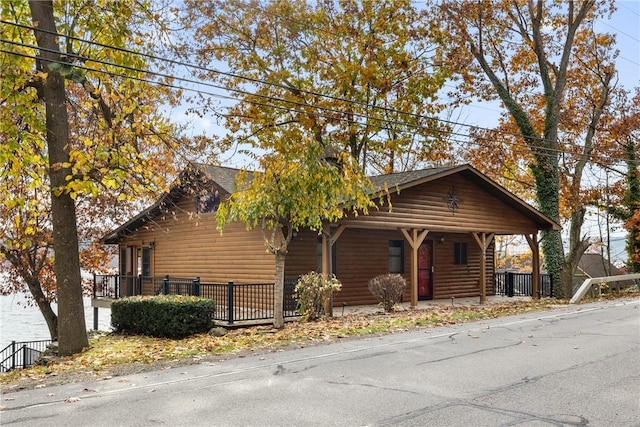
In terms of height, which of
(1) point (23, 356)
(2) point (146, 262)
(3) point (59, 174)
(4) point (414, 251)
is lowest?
(1) point (23, 356)

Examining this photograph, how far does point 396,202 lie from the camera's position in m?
19.1

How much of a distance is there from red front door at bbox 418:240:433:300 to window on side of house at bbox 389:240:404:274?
118 centimetres

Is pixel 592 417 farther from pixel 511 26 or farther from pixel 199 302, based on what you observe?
pixel 511 26

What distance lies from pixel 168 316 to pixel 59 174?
400cm

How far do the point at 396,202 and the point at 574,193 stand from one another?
1763 cm

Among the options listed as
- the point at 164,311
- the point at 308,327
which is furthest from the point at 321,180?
the point at 164,311

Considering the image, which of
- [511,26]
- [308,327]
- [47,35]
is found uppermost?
[511,26]

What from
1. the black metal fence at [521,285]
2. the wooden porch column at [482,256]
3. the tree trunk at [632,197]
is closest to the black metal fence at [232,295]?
the wooden porch column at [482,256]

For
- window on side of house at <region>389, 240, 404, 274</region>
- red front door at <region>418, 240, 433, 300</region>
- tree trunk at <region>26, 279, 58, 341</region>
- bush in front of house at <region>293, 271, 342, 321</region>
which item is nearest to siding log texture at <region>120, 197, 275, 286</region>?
bush in front of house at <region>293, 271, 342, 321</region>

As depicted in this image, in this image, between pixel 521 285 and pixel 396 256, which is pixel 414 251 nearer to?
pixel 396 256

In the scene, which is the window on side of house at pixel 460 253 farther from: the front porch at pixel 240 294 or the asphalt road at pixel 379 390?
the asphalt road at pixel 379 390

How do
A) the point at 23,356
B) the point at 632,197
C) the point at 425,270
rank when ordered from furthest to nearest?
the point at 632,197, the point at 23,356, the point at 425,270

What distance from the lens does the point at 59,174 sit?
1173 cm

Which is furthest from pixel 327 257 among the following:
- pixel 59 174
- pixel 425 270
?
pixel 425 270
